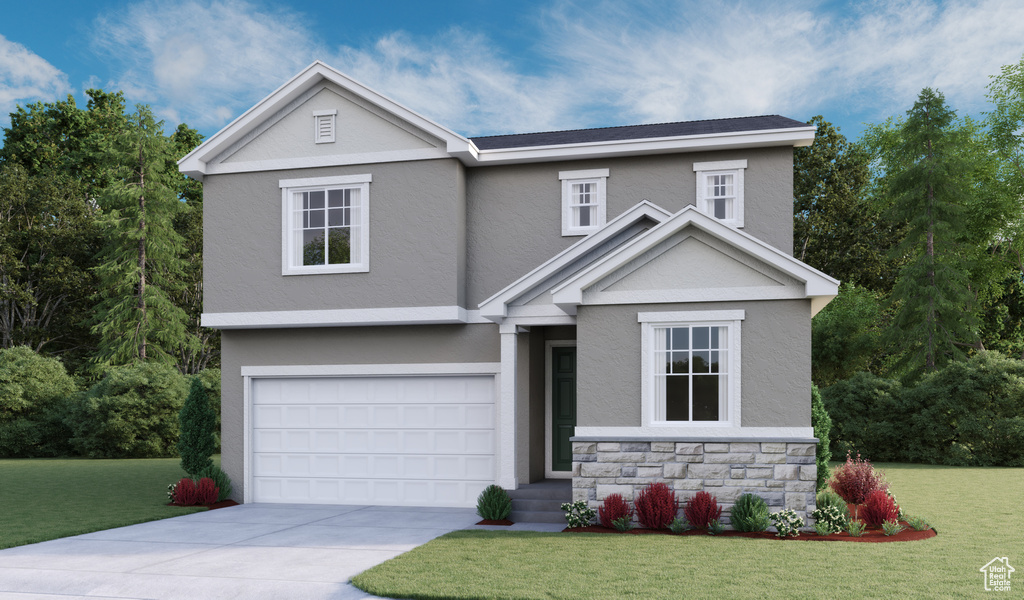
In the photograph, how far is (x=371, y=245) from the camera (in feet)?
43.4

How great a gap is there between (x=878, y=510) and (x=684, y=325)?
10.9 feet

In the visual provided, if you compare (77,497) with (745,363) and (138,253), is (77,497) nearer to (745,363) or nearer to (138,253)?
(745,363)

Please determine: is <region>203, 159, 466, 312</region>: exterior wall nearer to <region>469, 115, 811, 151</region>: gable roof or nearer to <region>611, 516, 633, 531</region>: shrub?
<region>469, 115, 811, 151</region>: gable roof

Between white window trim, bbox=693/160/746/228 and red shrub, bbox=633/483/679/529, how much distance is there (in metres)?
4.86

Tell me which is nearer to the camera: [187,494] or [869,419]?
[187,494]

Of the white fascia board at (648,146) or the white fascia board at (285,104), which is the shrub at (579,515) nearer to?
the white fascia board at (648,146)

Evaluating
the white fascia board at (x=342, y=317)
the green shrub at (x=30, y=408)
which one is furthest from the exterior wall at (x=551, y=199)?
the green shrub at (x=30, y=408)

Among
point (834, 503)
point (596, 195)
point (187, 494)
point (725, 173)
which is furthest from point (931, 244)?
point (187, 494)

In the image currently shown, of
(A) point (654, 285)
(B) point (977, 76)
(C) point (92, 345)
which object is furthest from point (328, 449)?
(B) point (977, 76)

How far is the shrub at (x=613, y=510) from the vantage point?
10.3 m

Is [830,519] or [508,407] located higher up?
[508,407]

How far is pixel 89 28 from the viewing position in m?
34.9

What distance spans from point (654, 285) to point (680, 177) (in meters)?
3.24

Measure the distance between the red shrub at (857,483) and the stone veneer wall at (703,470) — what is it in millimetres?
1722
